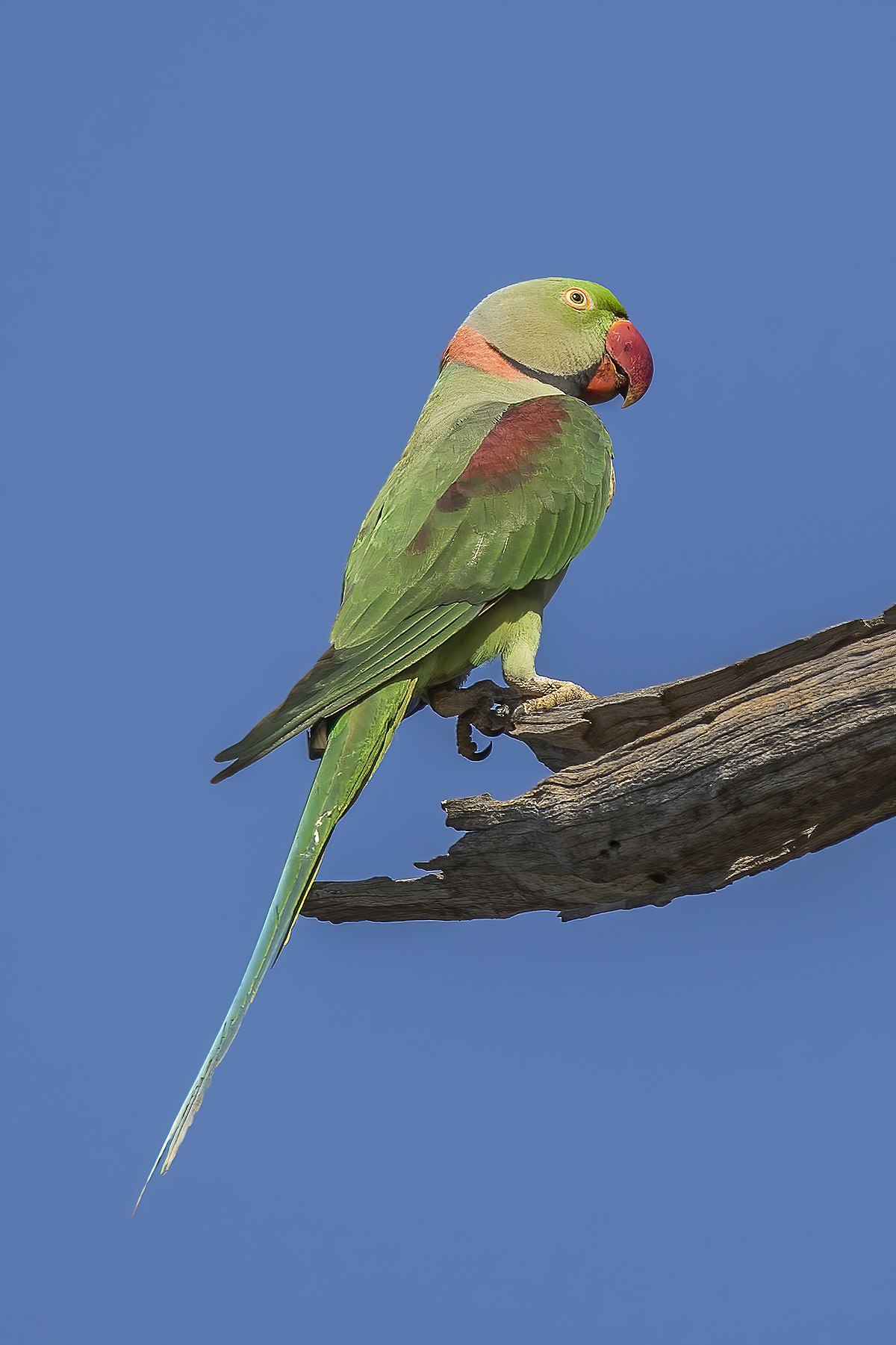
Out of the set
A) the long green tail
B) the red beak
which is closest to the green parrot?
the long green tail

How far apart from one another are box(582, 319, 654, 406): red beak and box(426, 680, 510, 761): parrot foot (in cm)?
148

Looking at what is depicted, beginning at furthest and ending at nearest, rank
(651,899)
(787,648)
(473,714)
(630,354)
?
(630,354) → (473,714) → (651,899) → (787,648)

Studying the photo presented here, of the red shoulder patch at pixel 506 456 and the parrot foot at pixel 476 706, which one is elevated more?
the red shoulder patch at pixel 506 456

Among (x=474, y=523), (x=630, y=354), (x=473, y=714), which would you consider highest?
(x=630, y=354)

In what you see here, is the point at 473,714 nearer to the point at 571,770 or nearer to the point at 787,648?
the point at 571,770

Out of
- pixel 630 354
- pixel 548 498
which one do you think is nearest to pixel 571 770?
pixel 548 498

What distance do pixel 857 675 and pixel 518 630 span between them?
4.59ft

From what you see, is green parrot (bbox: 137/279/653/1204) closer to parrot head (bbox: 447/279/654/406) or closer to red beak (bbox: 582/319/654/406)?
parrot head (bbox: 447/279/654/406)

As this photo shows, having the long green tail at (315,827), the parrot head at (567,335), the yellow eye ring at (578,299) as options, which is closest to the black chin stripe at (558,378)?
the parrot head at (567,335)

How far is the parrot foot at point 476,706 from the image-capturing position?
452 cm

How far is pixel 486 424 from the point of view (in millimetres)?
4527

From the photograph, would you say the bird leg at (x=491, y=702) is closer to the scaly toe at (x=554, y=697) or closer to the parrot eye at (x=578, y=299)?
the scaly toe at (x=554, y=697)

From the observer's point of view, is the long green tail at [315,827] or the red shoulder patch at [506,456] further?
the red shoulder patch at [506,456]

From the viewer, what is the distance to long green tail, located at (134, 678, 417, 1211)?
352 centimetres
